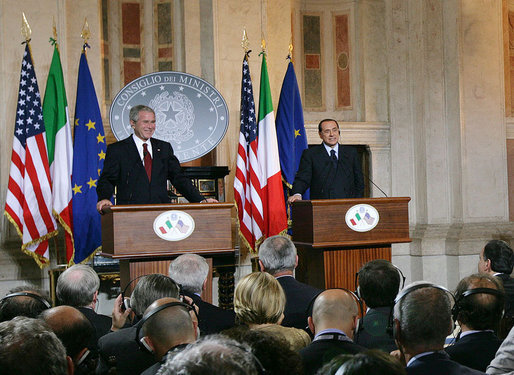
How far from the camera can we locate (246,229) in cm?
714

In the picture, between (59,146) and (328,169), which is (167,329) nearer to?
(328,169)

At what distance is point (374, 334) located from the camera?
10.2 ft

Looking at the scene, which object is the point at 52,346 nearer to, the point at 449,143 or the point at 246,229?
the point at 246,229

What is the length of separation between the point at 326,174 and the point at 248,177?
5.62 ft

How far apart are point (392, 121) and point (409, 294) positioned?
7492 mm

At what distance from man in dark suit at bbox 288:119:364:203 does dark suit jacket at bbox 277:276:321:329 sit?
1.82 m

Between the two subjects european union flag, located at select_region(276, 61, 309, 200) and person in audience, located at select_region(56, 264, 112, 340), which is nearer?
person in audience, located at select_region(56, 264, 112, 340)

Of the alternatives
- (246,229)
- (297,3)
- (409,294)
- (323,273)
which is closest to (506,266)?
(323,273)

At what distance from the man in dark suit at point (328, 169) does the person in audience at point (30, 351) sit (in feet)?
13.8

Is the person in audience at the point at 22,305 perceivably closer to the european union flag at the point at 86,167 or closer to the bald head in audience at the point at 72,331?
the bald head in audience at the point at 72,331

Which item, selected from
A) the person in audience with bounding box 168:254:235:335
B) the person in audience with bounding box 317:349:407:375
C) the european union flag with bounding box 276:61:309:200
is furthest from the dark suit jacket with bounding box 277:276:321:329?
the european union flag with bounding box 276:61:309:200

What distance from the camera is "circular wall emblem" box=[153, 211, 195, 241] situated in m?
4.53

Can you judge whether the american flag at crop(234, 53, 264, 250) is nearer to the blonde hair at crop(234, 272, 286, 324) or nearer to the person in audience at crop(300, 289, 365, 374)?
the blonde hair at crop(234, 272, 286, 324)

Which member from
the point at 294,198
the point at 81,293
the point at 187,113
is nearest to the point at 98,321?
the point at 81,293
